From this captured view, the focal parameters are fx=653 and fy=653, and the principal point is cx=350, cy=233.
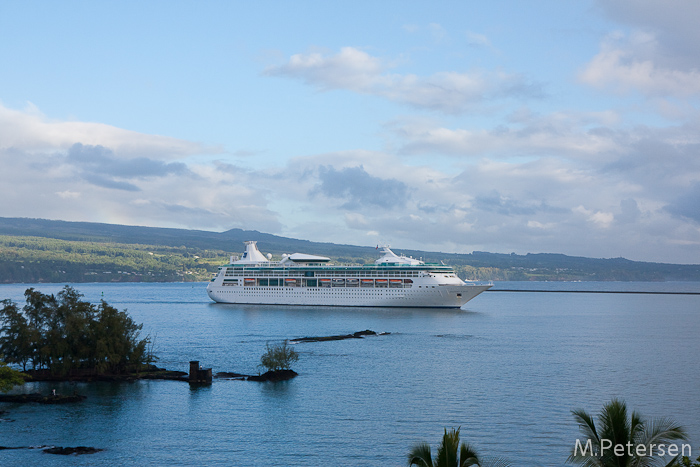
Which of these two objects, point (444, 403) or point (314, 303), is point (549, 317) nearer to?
point (314, 303)

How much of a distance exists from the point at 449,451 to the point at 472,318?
71.8 metres

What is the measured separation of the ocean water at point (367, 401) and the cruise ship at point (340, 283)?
24.2 metres

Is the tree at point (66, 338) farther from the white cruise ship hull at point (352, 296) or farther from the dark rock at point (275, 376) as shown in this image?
the white cruise ship hull at point (352, 296)

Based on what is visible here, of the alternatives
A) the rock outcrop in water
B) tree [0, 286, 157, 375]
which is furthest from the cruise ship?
tree [0, 286, 157, 375]

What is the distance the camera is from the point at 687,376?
41.8 meters

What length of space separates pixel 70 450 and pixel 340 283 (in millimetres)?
69481

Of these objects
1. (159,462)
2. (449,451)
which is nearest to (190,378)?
(159,462)

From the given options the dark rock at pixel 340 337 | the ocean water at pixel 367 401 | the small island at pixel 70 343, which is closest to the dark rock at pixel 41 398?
the ocean water at pixel 367 401

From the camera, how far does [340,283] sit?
311ft

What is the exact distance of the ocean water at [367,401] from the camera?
26438 mm

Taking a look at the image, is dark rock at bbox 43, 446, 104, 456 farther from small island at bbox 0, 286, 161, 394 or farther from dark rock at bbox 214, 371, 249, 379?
dark rock at bbox 214, 371, 249, 379

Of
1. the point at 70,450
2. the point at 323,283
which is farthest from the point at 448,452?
the point at 323,283

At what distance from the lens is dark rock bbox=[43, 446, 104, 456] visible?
25.7m

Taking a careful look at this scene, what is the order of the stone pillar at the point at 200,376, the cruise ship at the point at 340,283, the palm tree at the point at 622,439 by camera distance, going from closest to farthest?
the palm tree at the point at 622,439 < the stone pillar at the point at 200,376 < the cruise ship at the point at 340,283
